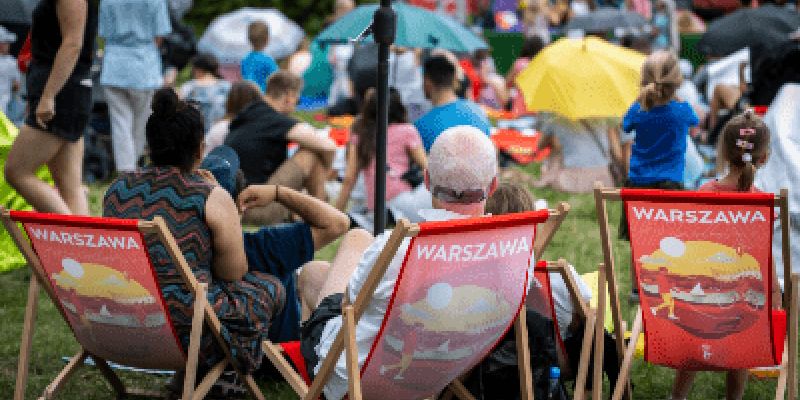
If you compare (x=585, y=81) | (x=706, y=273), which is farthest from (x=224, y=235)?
(x=585, y=81)

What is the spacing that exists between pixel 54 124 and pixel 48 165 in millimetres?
311

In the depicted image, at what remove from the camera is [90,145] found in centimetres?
953

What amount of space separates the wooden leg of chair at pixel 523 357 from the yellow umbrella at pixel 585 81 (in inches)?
230

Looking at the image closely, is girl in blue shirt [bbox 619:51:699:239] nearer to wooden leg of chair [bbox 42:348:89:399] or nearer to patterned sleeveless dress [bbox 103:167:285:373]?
patterned sleeveless dress [bbox 103:167:285:373]

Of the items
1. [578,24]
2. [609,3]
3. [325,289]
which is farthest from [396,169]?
[609,3]

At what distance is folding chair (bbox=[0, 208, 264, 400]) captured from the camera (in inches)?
142

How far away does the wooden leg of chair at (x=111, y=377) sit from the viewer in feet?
13.9

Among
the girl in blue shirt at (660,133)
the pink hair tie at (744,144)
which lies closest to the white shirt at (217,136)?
the girl in blue shirt at (660,133)

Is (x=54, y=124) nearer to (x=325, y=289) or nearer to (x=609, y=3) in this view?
(x=325, y=289)

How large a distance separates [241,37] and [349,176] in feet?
21.8

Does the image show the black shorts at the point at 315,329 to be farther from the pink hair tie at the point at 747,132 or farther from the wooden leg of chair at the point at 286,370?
the pink hair tie at the point at 747,132

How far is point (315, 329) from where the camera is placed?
381 cm

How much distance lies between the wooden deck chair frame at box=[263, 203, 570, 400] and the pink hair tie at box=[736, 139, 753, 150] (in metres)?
A: 1.24

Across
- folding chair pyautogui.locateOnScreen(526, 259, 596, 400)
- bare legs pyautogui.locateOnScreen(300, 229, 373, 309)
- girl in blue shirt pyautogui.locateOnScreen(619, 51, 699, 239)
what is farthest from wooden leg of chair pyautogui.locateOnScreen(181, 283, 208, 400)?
girl in blue shirt pyautogui.locateOnScreen(619, 51, 699, 239)
